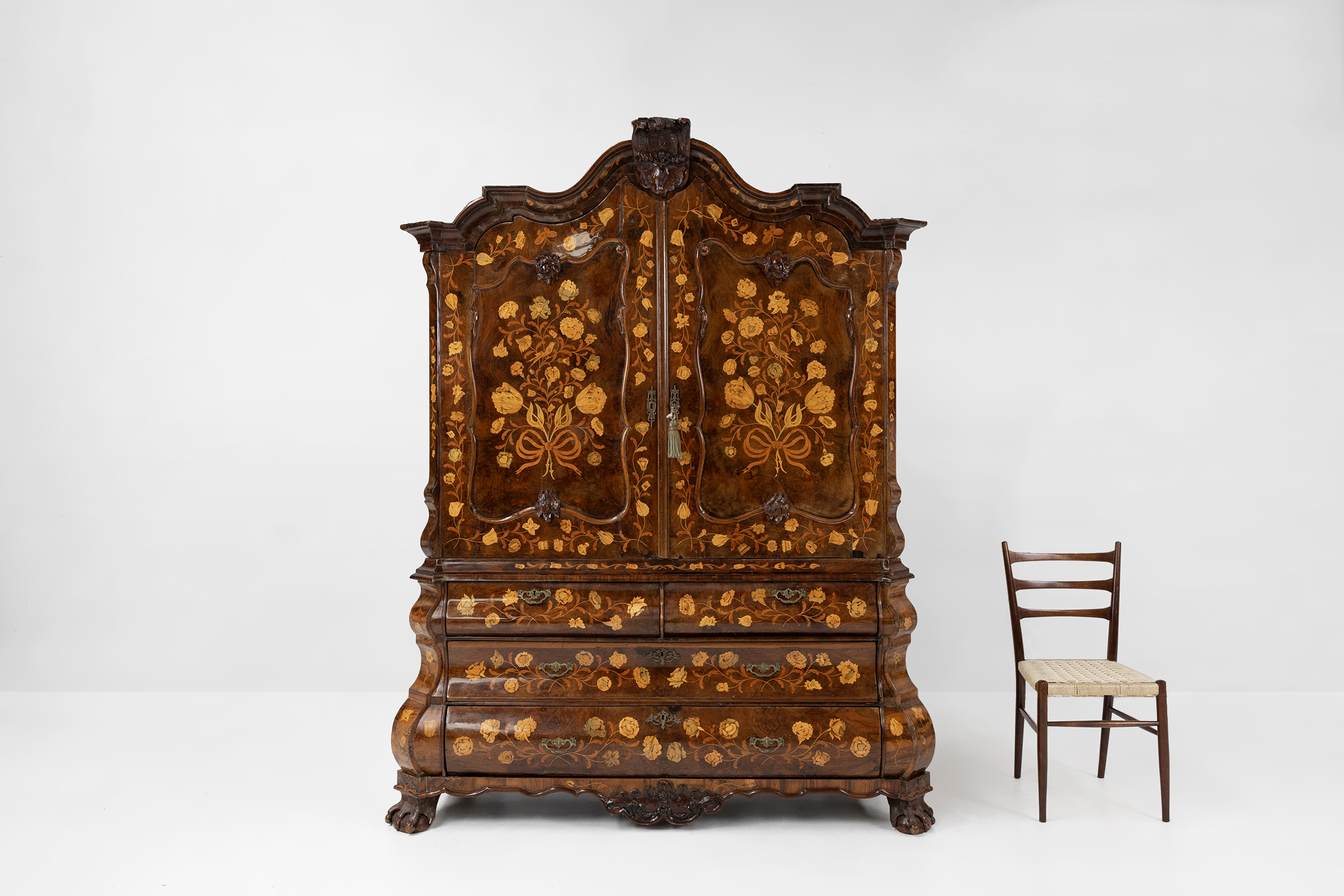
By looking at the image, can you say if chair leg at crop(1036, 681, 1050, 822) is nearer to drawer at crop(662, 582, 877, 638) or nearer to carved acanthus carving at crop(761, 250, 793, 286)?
drawer at crop(662, 582, 877, 638)

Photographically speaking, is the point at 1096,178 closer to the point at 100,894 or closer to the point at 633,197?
the point at 633,197

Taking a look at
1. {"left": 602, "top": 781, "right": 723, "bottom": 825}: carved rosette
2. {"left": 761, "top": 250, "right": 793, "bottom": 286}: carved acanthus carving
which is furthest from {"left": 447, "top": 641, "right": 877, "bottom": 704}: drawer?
{"left": 761, "top": 250, "right": 793, "bottom": 286}: carved acanthus carving

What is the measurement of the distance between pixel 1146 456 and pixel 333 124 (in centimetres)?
477

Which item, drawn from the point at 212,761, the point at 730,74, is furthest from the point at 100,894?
the point at 730,74

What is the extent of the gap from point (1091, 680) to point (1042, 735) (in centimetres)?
27

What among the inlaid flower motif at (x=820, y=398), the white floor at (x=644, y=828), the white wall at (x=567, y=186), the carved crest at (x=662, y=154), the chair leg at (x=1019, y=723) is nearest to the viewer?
the white floor at (x=644, y=828)

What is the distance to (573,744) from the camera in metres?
3.27

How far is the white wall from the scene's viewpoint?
502 cm

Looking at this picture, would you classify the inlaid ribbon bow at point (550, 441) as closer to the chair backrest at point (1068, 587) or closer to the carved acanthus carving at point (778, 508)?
the carved acanthus carving at point (778, 508)

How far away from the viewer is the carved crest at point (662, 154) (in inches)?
127

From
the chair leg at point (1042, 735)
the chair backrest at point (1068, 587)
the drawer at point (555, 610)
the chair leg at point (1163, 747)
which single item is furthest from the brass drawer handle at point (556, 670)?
the chair leg at point (1163, 747)

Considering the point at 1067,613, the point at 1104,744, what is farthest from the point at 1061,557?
the point at 1104,744

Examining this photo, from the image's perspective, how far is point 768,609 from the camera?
332cm

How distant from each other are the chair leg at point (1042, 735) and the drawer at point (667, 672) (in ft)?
1.97
